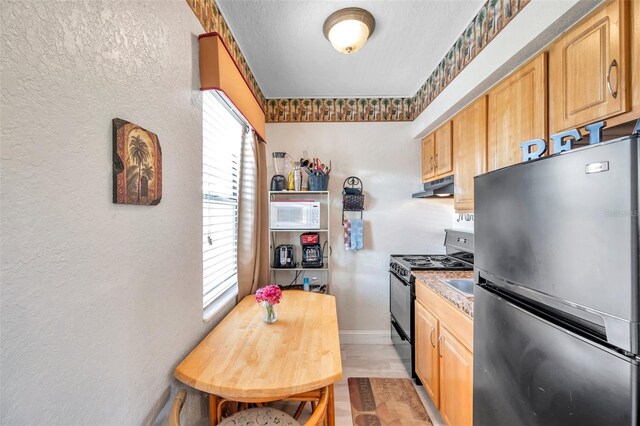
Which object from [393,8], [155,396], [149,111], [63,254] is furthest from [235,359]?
[393,8]

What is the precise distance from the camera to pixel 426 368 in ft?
6.19

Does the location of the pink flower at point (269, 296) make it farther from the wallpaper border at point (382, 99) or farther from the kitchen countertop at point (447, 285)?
the wallpaper border at point (382, 99)

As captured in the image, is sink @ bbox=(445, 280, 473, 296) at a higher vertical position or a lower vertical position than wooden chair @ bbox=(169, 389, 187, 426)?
higher

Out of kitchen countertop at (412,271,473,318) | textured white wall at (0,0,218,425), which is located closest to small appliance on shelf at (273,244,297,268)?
kitchen countertop at (412,271,473,318)

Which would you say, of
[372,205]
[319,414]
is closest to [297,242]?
[372,205]

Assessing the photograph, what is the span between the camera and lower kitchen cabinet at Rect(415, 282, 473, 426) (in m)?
1.36

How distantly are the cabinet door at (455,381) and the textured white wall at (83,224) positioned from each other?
1.45m

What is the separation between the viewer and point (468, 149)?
1911mm

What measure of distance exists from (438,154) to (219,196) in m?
2.00

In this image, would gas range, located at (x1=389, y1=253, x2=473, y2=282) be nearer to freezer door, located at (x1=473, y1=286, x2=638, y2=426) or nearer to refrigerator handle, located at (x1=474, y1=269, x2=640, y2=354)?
freezer door, located at (x1=473, y1=286, x2=638, y2=426)

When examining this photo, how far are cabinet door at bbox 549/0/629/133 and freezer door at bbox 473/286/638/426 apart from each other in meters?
0.83

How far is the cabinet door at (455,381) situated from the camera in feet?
4.42

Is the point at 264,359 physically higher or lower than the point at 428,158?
lower

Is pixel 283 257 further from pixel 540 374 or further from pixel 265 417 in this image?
pixel 540 374
